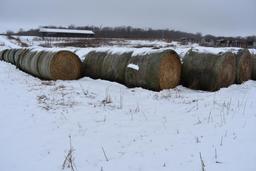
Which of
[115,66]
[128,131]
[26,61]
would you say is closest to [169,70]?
[115,66]

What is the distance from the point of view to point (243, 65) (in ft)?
35.1

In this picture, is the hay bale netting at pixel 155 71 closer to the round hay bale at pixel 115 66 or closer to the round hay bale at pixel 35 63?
the round hay bale at pixel 115 66

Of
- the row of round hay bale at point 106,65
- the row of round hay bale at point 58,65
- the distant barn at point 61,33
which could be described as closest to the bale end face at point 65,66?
the row of round hay bale at point 58,65

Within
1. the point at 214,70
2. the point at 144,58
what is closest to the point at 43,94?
the point at 144,58

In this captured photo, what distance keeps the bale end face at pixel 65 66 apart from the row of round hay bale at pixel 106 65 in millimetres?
425

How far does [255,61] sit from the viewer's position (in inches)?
462

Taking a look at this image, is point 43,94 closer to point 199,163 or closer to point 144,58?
point 144,58

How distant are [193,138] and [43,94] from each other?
4.88m

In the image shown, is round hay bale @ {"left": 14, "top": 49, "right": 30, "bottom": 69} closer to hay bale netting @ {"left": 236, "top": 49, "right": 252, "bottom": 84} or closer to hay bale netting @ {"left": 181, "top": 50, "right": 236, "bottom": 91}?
hay bale netting @ {"left": 181, "top": 50, "right": 236, "bottom": 91}

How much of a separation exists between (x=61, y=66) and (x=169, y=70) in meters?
4.05

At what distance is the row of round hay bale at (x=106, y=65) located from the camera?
1052 cm

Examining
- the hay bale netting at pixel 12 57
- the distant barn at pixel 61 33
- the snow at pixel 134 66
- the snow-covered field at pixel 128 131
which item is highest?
the distant barn at pixel 61 33

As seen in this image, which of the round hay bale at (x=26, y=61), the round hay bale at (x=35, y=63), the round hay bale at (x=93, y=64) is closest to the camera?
the round hay bale at (x=93, y=64)

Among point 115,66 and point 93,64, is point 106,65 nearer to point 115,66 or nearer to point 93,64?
point 115,66
